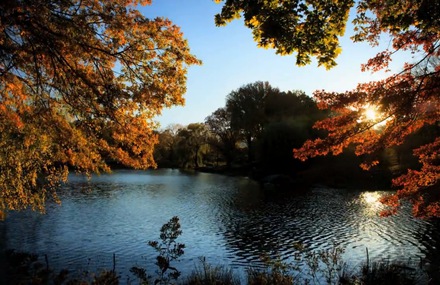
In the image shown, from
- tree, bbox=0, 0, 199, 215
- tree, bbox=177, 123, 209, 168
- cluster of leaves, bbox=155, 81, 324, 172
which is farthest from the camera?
tree, bbox=177, 123, 209, 168

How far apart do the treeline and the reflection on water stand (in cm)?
1709

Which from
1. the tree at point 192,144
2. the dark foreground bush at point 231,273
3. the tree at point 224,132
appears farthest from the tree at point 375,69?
the tree at point 192,144

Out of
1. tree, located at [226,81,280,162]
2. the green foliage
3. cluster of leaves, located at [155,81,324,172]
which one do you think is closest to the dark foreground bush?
the green foliage

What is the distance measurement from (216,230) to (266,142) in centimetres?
3858

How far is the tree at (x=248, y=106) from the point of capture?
75750 mm

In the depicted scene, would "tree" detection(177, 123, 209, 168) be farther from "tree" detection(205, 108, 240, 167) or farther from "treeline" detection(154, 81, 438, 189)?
"tree" detection(205, 108, 240, 167)

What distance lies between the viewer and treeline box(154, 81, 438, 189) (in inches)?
1954

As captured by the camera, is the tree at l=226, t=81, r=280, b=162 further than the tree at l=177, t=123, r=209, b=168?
No

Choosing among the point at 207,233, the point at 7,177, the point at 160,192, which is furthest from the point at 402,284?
the point at 160,192

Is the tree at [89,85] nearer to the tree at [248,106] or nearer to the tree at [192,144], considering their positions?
the tree at [248,106]

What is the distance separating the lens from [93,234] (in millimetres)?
19859

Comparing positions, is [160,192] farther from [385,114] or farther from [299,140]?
[385,114]

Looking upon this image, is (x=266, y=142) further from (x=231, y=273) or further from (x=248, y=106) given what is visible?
(x=231, y=273)

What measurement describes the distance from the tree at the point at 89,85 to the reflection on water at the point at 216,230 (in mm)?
5460
